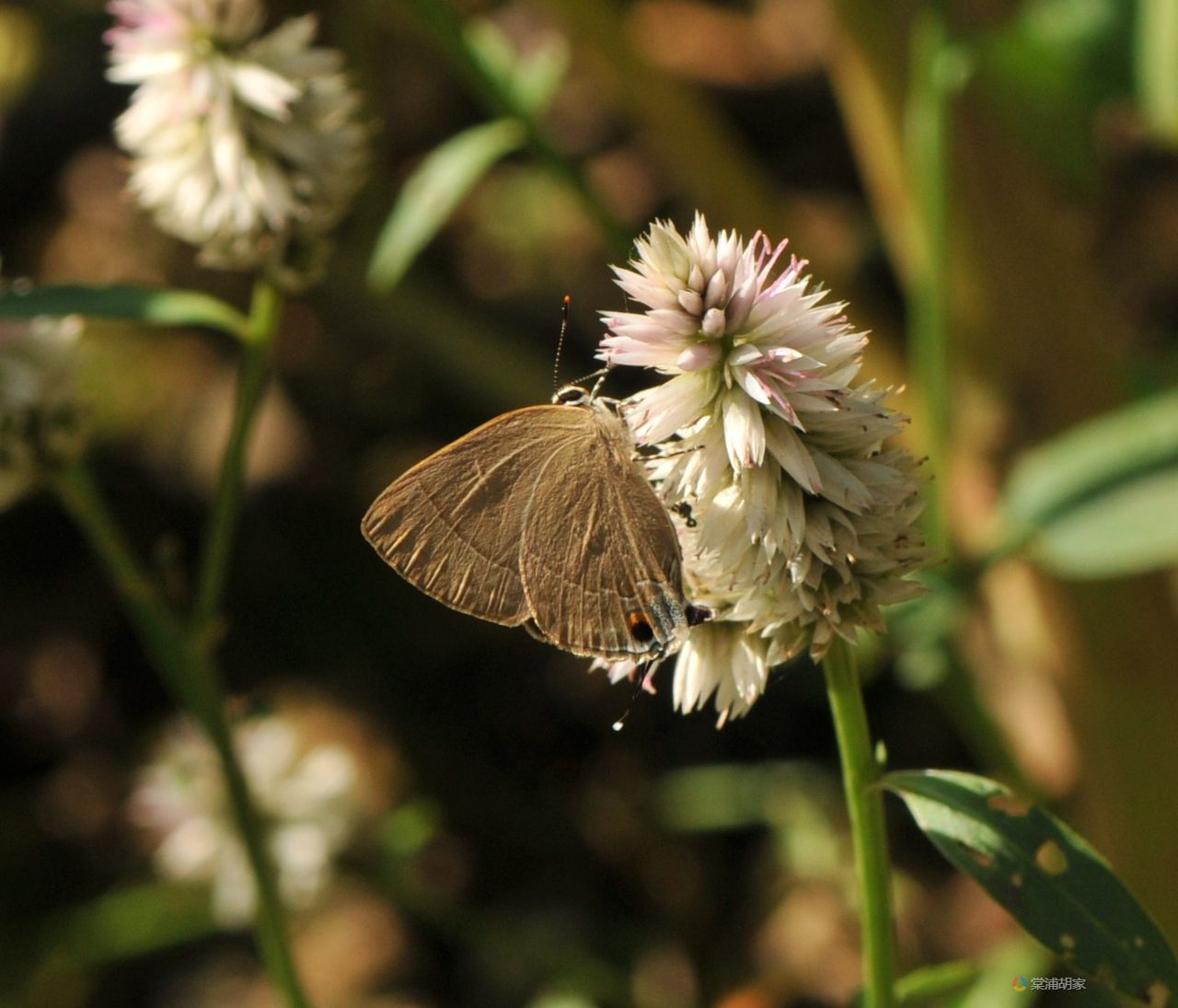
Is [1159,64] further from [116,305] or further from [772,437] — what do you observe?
[116,305]

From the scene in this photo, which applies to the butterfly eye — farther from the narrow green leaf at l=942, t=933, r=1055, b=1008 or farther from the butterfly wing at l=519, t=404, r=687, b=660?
the narrow green leaf at l=942, t=933, r=1055, b=1008

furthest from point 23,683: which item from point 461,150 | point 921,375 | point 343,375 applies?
point 921,375

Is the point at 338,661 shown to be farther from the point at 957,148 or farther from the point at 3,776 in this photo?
the point at 957,148

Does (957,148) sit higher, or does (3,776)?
(957,148)

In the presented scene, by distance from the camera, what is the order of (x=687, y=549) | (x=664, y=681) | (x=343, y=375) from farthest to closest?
(x=343, y=375) < (x=664, y=681) < (x=687, y=549)

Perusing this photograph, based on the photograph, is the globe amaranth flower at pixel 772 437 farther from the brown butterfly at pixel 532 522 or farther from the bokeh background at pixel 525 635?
the bokeh background at pixel 525 635

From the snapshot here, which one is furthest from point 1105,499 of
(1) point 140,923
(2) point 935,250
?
(1) point 140,923
